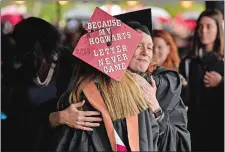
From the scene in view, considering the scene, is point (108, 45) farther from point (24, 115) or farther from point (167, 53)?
point (24, 115)

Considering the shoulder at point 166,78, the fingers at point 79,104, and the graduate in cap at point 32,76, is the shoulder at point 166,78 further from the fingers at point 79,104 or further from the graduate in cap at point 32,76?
the graduate in cap at point 32,76

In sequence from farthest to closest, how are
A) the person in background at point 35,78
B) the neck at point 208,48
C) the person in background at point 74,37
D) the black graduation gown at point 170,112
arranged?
the neck at point 208,48 < the person in background at point 74,37 < the person in background at point 35,78 < the black graduation gown at point 170,112

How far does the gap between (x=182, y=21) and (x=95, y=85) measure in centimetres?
908

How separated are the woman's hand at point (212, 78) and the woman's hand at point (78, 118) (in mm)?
1102

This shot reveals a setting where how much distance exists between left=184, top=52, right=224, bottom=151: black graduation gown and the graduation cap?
0.84 m

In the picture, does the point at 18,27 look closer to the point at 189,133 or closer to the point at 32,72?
the point at 32,72

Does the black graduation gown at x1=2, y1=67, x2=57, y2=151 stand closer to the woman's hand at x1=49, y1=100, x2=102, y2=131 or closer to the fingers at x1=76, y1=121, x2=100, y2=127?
the woman's hand at x1=49, y1=100, x2=102, y2=131

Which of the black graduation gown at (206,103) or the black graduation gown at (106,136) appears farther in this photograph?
the black graduation gown at (206,103)

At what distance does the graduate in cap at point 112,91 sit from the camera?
3824 millimetres

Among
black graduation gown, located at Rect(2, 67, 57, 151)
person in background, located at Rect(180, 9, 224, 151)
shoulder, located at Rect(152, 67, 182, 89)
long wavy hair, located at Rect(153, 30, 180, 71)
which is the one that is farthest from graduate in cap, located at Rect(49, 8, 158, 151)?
person in background, located at Rect(180, 9, 224, 151)

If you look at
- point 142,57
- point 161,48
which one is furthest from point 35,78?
point 161,48

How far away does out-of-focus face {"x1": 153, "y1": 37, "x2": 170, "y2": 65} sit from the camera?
424cm

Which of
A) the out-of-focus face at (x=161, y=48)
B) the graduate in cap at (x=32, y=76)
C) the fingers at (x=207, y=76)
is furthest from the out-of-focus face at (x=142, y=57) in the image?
the fingers at (x=207, y=76)

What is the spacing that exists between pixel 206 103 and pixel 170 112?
2.22ft
